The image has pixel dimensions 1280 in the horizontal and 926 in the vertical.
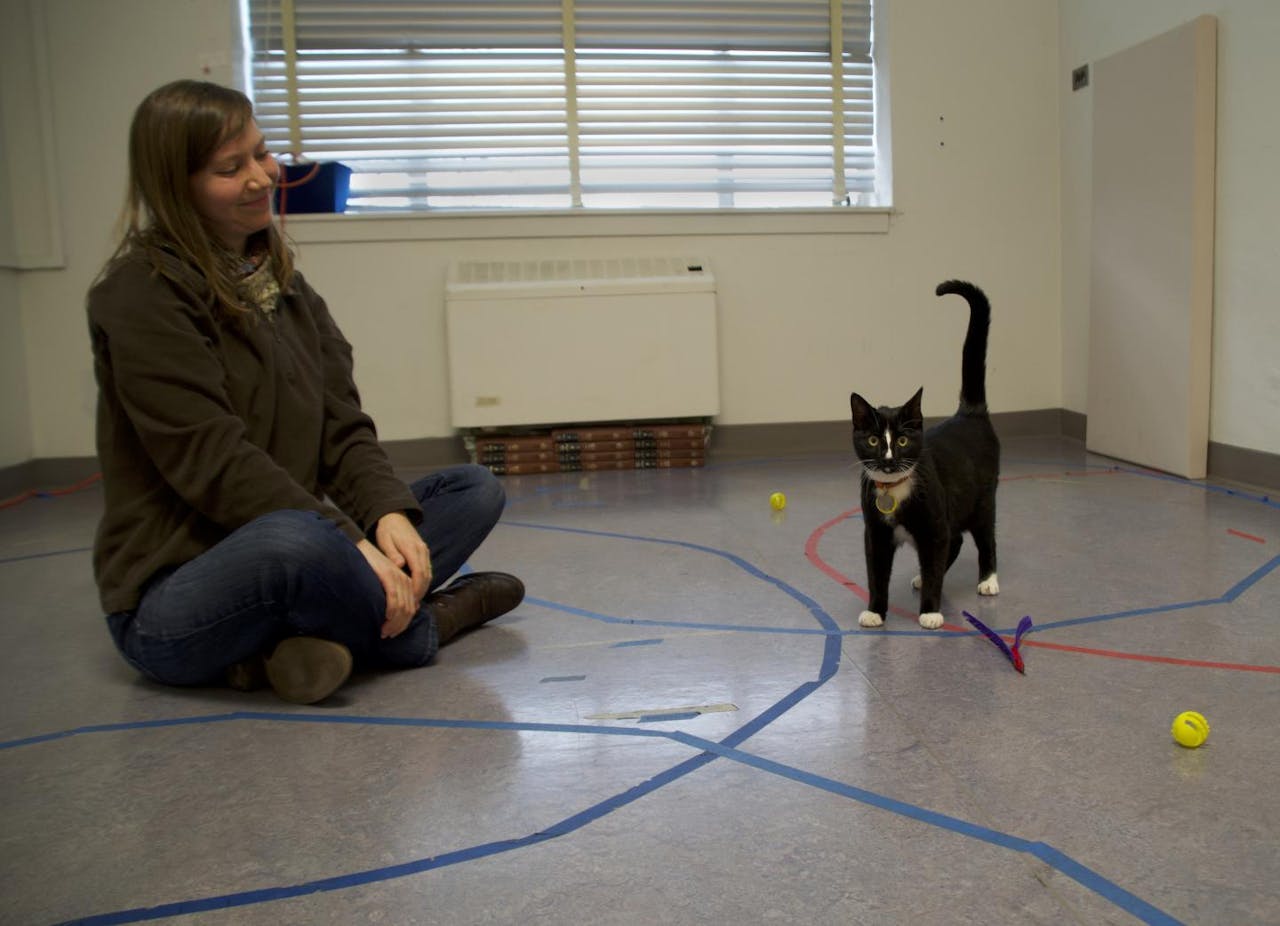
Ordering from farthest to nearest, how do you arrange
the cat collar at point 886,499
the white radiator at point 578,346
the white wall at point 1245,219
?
the white radiator at point 578,346
the white wall at point 1245,219
the cat collar at point 886,499

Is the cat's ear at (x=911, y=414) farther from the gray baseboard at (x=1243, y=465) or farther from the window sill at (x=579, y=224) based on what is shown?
the window sill at (x=579, y=224)

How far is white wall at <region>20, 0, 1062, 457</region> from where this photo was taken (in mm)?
4586

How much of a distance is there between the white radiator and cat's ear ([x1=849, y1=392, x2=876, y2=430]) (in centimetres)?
239

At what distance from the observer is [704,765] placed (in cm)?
153

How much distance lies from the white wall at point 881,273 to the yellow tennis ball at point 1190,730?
3.34 m

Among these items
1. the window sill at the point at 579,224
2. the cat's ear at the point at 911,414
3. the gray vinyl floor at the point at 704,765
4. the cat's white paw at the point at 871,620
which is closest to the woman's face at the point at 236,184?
the gray vinyl floor at the point at 704,765

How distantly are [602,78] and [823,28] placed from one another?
3.37ft

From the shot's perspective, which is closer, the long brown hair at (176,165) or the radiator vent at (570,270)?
the long brown hair at (176,165)

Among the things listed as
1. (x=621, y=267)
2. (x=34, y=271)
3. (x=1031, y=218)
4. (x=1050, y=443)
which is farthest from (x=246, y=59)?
(x=1050, y=443)

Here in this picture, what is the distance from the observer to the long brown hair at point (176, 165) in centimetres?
175

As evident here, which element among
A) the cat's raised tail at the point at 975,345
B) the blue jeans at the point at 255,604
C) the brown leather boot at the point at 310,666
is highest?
the cat's raised tail at the point at 975,345

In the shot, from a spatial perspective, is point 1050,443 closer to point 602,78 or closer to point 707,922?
point 602,78

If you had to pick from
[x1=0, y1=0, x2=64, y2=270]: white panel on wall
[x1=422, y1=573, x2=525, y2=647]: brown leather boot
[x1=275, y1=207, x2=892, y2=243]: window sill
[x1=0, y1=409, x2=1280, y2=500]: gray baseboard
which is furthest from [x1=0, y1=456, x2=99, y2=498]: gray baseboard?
[x1=422, y1=573, x2=525, y2=647]: brown leather boot

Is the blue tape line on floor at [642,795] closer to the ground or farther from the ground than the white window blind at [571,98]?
closer to the ground
